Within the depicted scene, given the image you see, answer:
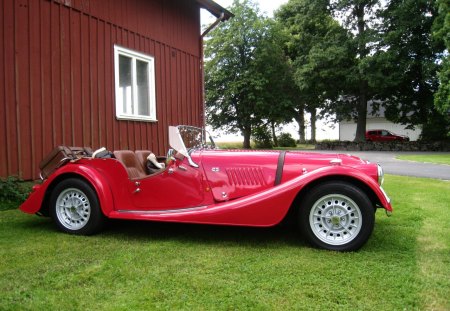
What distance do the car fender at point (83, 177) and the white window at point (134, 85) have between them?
13.0 feet

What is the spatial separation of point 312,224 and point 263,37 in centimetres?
3510

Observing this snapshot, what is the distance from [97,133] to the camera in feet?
26.6

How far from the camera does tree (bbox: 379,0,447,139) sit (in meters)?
27.8

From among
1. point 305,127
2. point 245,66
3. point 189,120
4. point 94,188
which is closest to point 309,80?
point 245,66

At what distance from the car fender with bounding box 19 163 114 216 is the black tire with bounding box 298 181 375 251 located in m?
2.19

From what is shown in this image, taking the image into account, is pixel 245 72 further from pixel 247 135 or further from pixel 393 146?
pixel 393 146

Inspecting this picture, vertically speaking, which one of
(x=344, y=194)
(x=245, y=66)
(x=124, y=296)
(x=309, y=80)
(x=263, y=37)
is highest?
(x=263, y=37)

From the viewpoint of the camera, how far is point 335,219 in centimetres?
389

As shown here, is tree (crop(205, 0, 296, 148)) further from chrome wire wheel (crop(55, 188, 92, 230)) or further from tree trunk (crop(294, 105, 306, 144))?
chrome wire wheel (crop(55, 188, 92, 230))

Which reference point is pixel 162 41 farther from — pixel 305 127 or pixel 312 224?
pixel 305 127

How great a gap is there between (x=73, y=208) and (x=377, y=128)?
48.9 m

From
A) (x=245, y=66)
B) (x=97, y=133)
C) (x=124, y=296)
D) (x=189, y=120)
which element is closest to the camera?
(x=124, y=296)

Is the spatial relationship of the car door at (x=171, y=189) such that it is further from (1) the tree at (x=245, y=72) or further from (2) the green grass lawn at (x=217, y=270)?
(1) the tree at (x=245, y=72)

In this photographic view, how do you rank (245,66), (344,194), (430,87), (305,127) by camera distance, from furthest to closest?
1. (305,127)
2. (245,66)
3. (430,87)
4. (344,194)
